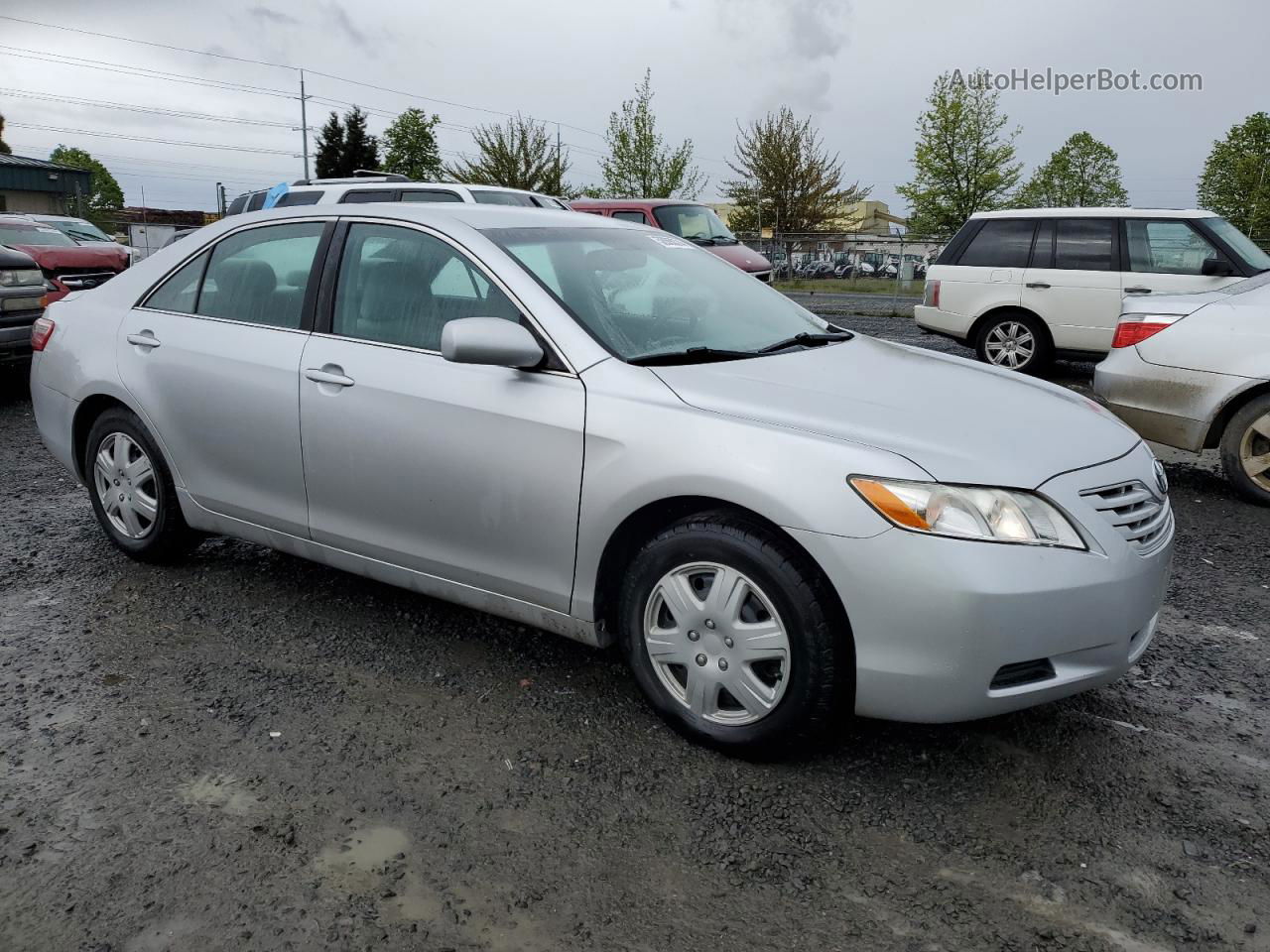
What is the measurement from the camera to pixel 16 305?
9367 millimetres

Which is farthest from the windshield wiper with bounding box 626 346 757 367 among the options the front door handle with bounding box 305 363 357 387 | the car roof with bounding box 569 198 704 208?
the car roof with bounding box 569 198 704 208

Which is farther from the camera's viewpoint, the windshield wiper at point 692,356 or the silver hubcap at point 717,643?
the windshield wiper at point 692,356

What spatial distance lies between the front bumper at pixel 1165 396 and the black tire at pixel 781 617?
4226mm

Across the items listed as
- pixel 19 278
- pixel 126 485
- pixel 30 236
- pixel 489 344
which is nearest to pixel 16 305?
pixel 19 278

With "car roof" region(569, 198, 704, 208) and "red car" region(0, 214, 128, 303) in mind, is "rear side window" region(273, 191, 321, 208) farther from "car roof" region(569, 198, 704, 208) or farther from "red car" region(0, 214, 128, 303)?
"car roof" region(569, 198, 704, 208)

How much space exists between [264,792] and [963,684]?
192 centimetres

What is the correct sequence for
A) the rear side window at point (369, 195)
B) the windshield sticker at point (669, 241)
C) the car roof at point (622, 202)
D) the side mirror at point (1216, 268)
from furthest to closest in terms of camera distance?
the car roof at point (622, 202)
the rear side window at point (369, 195)
the side mirror at point (1216, 268)
the windshield sticker at point (669, 241)

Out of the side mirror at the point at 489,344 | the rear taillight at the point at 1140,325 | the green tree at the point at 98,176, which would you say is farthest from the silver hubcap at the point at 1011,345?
the green tree at the point at 98,176

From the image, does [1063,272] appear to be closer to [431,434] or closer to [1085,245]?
[1085,245]

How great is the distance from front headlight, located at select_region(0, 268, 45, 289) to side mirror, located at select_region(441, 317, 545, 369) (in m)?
7.97

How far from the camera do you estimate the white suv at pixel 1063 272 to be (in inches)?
404

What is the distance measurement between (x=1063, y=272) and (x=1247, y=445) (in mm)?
5340

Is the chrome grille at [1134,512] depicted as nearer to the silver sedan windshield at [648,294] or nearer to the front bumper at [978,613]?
the front bumper at [978,613]

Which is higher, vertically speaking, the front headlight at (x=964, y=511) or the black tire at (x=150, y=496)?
the front headlight at (x=964, y=511)
